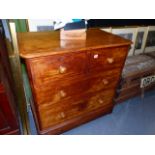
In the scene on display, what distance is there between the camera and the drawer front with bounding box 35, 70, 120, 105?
1223 mm

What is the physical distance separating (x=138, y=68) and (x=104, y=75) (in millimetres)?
739

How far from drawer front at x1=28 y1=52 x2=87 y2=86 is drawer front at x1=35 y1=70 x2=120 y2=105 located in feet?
0.24

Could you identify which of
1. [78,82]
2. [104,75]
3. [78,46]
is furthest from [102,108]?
[78,46]

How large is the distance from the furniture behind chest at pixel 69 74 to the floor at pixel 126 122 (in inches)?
4.7

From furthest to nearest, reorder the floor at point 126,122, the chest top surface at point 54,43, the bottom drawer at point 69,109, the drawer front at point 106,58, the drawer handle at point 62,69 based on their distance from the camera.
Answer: the floor at point 126,122 < the bottom drawer at point 69,109 < the drawer front at point 106,58 < the drawer handle at point 62,69 < the chest top surface at point 54,43

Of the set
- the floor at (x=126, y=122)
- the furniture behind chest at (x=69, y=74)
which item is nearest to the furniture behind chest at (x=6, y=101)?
the furniture behind chest at (x=69, y=74)

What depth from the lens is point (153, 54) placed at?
2.32m

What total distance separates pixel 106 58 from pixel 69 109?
2.05ft

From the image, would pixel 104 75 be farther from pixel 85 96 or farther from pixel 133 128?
pixel 133 128

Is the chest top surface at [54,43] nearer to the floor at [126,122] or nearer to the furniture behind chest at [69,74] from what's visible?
the furniture behind chest at [69,74]

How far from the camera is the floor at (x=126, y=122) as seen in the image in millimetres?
1689

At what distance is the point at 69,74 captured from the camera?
1235mm

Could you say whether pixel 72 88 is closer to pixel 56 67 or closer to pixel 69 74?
pixel 69 74

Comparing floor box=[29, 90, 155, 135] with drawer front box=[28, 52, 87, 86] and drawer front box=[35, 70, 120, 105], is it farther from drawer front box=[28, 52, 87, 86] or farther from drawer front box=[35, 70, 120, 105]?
drawer front box=[28, 52, 87, 86]
